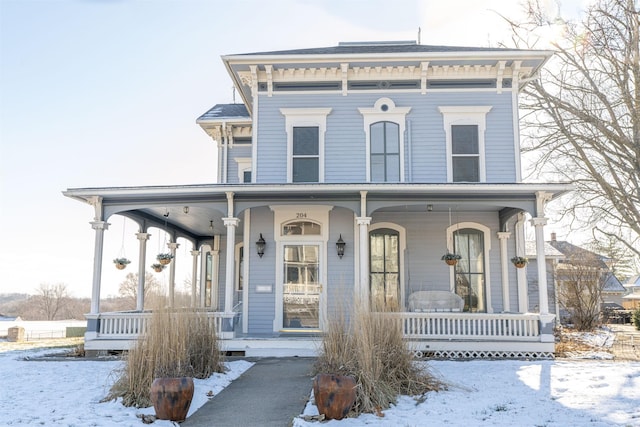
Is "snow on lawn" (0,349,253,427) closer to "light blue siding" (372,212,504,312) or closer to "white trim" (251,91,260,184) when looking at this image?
"light blue siding" (372,212,504,312)

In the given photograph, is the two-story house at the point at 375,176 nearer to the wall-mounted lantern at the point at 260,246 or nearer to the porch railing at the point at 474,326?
the wall-mounted lantern at the point at 260,246

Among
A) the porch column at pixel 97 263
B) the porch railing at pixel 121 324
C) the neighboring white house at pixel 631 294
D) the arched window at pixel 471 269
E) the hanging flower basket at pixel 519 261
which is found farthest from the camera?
the neighboring white house at pixel 631 294

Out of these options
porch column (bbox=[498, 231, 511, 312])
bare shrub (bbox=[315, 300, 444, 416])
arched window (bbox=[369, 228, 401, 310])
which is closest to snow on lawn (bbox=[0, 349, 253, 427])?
bare shrub (bbox=[315, 300, 444, 416])

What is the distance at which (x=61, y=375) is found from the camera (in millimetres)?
7648

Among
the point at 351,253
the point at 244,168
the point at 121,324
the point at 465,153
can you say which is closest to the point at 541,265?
the point at 465,153

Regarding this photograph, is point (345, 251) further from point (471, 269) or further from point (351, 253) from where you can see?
point (471, 269)

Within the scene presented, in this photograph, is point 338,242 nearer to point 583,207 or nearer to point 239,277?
point 239,277

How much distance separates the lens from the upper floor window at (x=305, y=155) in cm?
1131

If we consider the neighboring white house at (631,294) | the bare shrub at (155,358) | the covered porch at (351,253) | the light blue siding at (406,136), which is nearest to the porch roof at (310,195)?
the covered porch at (351,253)

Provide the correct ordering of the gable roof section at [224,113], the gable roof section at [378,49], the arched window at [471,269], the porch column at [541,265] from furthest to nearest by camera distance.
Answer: the gable roof section at [224,113] → the gable roof section at [378,49] → the arched window at [471,269] → the porch column at [541,265]

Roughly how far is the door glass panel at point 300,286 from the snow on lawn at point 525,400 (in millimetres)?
3667

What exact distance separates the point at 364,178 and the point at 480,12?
8293 mm

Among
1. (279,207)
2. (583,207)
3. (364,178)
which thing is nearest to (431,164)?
(364,178)

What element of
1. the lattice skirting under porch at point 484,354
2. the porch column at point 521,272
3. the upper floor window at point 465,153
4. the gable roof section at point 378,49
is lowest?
the lattice skirting under porch at point 484,354
